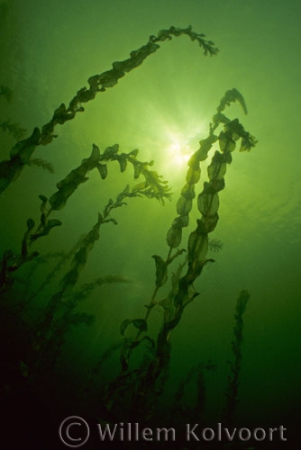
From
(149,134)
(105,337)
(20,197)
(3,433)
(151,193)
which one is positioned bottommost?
(3,433)

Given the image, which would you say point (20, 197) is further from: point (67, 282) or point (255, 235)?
point (67, 282)

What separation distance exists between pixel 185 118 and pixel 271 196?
8.05 m

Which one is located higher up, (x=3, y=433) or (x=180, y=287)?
(x=180, y=287)

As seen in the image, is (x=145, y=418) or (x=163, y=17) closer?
(x=145, y=418)

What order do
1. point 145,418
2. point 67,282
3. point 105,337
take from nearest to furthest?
1. point 145,418
2. point 67,282
3. point 105,337

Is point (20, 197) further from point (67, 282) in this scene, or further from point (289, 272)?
point (67, 282)

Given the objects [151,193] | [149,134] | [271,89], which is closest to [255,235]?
[149,134]

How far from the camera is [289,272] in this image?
27.0 m

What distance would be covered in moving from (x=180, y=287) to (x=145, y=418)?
3.87ft

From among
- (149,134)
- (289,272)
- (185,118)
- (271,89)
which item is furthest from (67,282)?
(289,272)

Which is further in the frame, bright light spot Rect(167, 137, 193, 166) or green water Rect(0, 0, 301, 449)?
bright light spot Rect(167, 137, 193, 166)

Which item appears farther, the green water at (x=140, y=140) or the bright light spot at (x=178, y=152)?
the bright light spot at (x=178, y=152)

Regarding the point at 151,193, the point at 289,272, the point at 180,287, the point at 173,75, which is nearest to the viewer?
the point at 180,287

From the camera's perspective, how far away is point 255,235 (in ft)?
74.3
